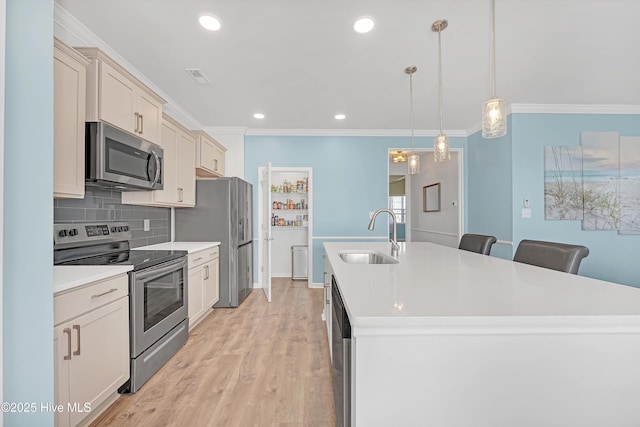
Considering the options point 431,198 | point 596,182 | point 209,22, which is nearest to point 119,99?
point 209,22

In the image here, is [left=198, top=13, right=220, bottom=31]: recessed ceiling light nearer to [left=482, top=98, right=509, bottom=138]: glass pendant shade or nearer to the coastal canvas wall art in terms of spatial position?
[left=482, top=98, right=509, bottom=138]: glass pendant shade

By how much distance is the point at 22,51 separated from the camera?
31.4 inches

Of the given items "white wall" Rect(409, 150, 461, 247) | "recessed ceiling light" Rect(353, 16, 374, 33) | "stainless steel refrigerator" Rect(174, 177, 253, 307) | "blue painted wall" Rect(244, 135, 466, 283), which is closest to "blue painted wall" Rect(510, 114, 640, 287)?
"white wall" Rect(409, 150, 461, 247)

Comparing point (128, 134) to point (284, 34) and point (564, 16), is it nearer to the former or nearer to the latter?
point (284, 34)

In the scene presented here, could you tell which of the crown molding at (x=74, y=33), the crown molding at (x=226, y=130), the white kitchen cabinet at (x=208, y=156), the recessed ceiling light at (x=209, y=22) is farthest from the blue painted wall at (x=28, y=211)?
the crown molding at (x=226, y=130)

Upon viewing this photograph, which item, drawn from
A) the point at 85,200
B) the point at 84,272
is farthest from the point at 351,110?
the point at 84,272

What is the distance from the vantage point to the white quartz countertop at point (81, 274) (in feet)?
4.40

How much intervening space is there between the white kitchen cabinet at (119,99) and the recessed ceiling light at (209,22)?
0.65 m

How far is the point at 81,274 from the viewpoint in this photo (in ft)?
4.91

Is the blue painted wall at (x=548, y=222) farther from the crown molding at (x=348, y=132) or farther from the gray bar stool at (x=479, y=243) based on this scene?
the gray bar stool at (x=479, y=243)

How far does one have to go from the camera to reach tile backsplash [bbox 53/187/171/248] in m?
2.02

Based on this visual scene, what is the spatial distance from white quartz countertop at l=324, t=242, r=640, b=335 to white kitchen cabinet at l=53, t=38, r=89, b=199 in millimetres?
1583

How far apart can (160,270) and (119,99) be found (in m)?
1.23

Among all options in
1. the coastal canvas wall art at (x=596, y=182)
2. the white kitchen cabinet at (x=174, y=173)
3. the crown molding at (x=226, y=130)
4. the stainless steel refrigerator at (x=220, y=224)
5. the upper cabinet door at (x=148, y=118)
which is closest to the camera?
the upper cabinet door at (x=148, y=118)
